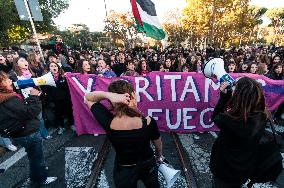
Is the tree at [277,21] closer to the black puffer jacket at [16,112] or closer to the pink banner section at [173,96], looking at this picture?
the pink banner section at [173,96]

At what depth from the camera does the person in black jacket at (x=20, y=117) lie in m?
3.47

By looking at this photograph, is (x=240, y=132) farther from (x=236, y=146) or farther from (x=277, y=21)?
(x=277, y=21)

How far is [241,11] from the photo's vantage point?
3819 centimetres

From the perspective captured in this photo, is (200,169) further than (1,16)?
No

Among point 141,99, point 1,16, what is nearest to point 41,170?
point 141,99

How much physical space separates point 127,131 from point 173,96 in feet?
12.1

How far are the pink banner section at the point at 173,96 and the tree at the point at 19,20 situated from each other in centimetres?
2068

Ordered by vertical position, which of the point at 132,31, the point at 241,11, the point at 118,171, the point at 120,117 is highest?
the point at 120,117

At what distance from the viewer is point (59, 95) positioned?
6598 millimetres

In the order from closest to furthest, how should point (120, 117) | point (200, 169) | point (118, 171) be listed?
1. point (120, 117)
2. point (118, 171)
3. point (200, 169)

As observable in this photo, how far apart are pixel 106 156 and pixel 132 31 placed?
151ft

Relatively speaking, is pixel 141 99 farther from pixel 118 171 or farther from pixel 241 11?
pixel 241 11

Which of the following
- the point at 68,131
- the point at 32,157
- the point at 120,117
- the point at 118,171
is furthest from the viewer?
the point at 68,131

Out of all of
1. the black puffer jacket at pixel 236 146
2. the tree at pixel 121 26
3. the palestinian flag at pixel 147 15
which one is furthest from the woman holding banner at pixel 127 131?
the tree at pixel 121 26
